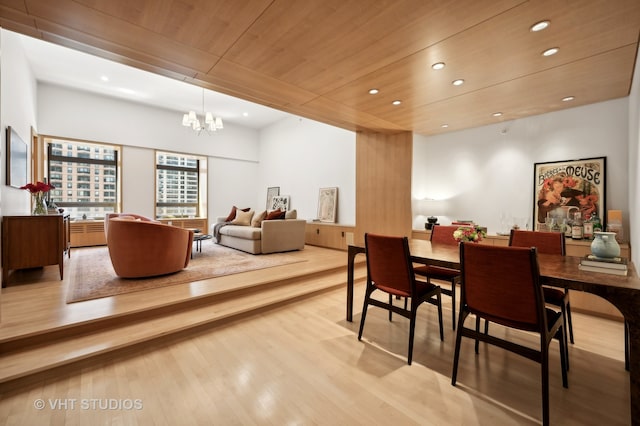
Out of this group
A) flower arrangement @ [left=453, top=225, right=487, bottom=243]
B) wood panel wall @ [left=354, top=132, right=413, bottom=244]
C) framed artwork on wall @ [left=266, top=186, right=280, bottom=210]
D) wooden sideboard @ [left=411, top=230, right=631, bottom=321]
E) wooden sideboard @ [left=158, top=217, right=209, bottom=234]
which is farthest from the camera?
framed artwork on wall @ [left=266, top=186, right=280, bottom=210]

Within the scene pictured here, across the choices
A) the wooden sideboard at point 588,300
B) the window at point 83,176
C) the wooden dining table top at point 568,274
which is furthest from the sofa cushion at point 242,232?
the wooden sideboard at point 588,300

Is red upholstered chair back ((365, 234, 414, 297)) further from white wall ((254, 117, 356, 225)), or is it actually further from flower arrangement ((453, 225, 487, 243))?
white wall ((254, 117, 356, 225))

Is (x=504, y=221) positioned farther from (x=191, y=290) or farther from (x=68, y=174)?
(x=68, y=174)

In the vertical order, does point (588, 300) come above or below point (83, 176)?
below

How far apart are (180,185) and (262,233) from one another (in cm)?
411

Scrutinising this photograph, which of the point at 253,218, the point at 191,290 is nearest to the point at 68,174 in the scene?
the point at 253,218

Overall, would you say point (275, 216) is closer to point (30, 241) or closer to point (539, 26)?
point (30, 241)

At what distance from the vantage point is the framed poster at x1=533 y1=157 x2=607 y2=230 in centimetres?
349

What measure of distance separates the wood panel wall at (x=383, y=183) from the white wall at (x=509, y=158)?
0.72 feet

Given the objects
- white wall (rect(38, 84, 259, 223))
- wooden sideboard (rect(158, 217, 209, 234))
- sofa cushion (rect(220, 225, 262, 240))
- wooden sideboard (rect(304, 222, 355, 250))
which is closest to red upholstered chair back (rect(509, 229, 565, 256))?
wooden sideboard (rect(304, 222, 355, 250))

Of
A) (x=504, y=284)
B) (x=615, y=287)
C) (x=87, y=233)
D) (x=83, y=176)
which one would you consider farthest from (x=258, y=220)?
(x=615, y=287)

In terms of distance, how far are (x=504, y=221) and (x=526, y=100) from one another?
169 centimetres

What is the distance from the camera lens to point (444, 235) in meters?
3.26

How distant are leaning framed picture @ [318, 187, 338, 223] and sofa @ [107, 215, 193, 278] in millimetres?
3595
